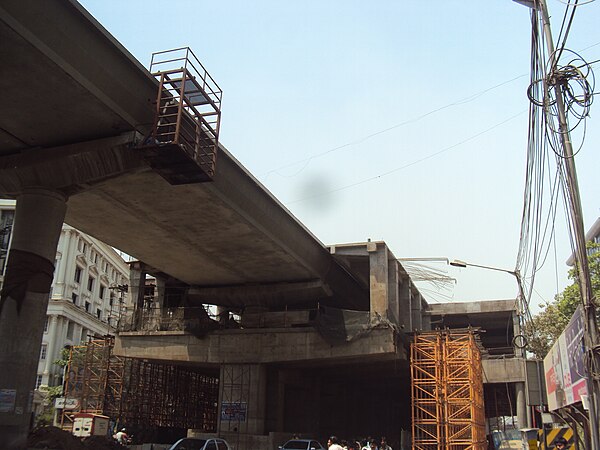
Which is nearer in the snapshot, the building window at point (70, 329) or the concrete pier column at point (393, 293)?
Answer: the concrete pier column at point (393, 293)

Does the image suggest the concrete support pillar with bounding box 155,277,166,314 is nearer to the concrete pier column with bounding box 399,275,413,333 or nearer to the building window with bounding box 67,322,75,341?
the concrete pier column with bounding box 399,275,413,333

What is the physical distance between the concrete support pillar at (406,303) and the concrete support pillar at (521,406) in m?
8.47

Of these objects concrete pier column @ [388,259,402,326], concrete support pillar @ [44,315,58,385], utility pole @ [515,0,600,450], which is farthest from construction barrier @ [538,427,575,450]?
concrete support pillar @ [44,315,58,385]

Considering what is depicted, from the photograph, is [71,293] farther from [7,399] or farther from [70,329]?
[7,399]

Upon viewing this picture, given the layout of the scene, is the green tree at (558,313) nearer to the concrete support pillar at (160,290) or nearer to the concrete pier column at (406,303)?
the concrete pier column at (406,303)

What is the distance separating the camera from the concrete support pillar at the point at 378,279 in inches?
1232

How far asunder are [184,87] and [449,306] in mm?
35902

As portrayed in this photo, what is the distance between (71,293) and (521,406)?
2182 inches

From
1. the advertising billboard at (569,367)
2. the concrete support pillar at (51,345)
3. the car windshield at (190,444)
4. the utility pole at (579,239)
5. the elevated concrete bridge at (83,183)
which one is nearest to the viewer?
the utility pole at (579,239)

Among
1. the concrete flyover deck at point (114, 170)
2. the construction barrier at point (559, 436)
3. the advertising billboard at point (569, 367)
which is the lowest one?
the construction barrier at point (559, 436)

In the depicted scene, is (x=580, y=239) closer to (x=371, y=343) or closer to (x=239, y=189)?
(x=239, y=189)

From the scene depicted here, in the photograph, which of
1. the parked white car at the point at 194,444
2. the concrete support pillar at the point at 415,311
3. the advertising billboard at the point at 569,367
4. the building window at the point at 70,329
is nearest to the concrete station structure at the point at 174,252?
the concrete support pillar at the point at 415,311

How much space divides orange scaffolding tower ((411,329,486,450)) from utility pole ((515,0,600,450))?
2110 centimetres

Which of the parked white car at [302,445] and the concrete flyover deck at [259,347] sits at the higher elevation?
the concrete flyover deck at [259,347]
